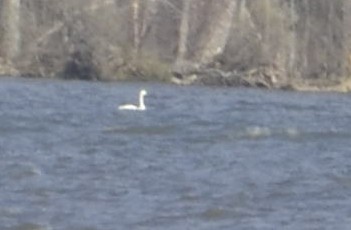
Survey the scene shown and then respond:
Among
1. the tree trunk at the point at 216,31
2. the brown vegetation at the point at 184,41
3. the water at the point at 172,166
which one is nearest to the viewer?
the water at the point at 172,166

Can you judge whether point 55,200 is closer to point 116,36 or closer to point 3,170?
point 3,170

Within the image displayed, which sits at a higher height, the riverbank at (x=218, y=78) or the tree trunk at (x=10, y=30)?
the tree trunk at (x=10, y=30)

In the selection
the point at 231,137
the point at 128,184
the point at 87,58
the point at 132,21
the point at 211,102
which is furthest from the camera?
the point at 132,21

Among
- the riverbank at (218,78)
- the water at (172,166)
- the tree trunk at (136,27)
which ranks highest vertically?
the water at (172,166)

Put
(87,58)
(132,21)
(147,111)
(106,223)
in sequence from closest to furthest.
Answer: (106,223) < (147,111) < (87,58) < (132,21)

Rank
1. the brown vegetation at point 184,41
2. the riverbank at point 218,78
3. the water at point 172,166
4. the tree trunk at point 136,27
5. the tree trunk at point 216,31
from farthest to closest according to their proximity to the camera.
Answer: the tree trunk at point 136,27 < the tree trunk at point 216,31 < the brown vegetation at point 184,41 < the riverbank at point 218,78 < the water at point 172,166

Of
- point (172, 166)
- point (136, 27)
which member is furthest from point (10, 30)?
point (172, 166)

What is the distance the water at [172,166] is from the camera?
1574cm

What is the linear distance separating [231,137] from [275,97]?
597 inches

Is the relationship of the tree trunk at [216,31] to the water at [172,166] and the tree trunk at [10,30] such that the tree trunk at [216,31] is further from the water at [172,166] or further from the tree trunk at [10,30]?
the water at [172,166]

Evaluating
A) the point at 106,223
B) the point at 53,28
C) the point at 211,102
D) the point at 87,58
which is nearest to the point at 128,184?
the point at 106,223

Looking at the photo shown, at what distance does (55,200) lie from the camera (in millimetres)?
16547

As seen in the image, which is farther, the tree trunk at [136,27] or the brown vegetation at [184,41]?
the tree trunk at [136,27]

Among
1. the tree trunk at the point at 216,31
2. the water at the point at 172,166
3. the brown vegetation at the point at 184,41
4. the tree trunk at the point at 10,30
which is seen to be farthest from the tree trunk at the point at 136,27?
the water at the point at 172,166
